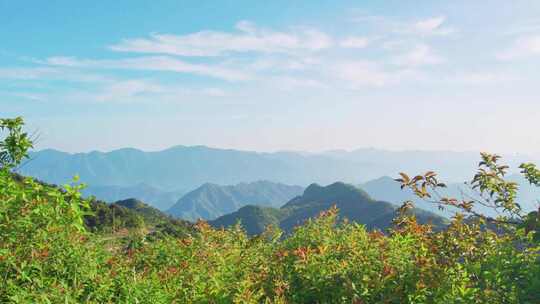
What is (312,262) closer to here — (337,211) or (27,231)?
(337,211)

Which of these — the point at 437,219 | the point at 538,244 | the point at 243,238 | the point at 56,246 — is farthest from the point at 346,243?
the point at 437,219

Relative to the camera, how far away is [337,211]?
9.69 metres

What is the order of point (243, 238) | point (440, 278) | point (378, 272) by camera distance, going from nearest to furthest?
point (440, 278) < point (378, 272) < point (243, 238)

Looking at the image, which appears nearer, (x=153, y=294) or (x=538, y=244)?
(x=538, y=244)

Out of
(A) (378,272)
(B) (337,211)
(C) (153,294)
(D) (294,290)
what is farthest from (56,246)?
(B) (337,211)

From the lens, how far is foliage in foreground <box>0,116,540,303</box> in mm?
5430

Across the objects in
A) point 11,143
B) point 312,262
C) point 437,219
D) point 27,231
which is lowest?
point 437,219

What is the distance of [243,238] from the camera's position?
34.5ft

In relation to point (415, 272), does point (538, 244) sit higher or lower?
higher

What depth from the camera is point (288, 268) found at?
7.76m

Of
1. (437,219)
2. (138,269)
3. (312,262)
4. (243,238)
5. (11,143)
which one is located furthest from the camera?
(437,219)

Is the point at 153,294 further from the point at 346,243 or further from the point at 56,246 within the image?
the point at 346,243

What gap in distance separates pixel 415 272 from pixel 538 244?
1579 millimetres

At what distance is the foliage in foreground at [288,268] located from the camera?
17.8 feet
